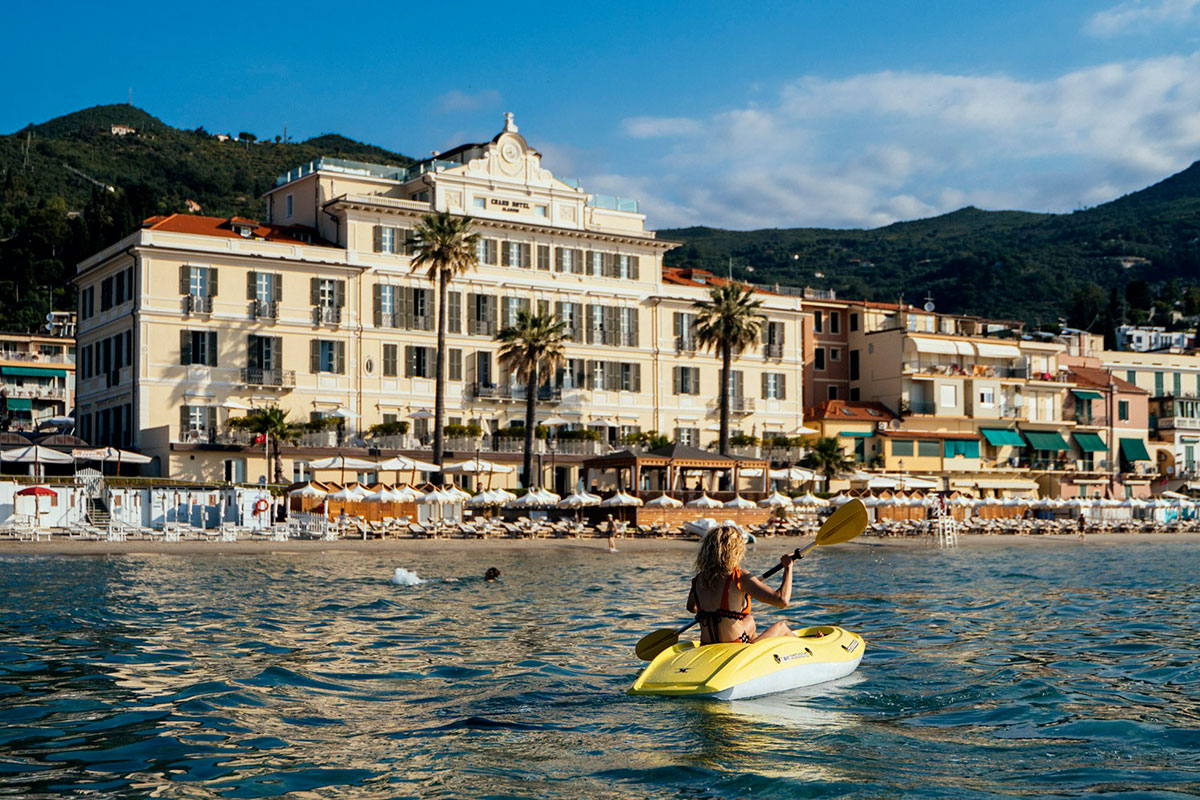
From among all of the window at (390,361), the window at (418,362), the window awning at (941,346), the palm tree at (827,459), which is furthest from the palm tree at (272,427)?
the window awning at (941,346)

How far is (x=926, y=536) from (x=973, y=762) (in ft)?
151

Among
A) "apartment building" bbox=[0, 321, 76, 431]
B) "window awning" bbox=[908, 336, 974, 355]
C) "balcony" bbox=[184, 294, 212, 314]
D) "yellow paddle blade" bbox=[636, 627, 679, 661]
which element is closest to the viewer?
"yellow paddle blade" bbox=[636, 627, 679, 661]

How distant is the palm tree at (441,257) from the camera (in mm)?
53594

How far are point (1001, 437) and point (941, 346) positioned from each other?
6001 mm

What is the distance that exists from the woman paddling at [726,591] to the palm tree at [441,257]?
1618 inches

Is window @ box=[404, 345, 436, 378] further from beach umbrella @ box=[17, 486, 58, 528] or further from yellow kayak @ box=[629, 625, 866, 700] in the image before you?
yellow kayak @ box=[629, 625, 866, 700]

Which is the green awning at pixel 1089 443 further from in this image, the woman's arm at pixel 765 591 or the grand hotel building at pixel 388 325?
the woman's arm at pixel 765 591

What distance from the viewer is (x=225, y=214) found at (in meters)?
131

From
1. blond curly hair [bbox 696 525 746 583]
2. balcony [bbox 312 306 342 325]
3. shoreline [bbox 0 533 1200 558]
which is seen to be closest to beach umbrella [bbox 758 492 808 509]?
shoreline [bbox 0 533 1200 558]

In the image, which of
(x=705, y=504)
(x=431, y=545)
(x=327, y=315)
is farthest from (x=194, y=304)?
(x=705, y=504)

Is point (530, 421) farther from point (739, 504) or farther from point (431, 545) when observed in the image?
point (431, 545)

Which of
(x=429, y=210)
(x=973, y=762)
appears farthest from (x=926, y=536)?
(x=973, y=762)

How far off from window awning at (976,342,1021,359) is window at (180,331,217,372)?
137ft

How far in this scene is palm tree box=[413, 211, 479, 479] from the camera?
53594mm
